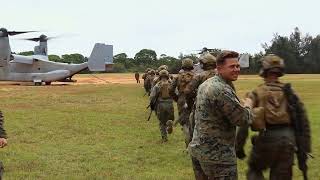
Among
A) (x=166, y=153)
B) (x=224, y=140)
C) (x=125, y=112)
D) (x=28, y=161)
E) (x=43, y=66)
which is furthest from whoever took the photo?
(x=43, y=66)

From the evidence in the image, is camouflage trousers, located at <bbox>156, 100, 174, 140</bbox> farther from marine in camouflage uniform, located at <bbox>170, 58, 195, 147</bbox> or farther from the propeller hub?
the propeller hub

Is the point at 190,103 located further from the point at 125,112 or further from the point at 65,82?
the point at 65,82

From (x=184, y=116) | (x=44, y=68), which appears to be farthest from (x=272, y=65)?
(x=44, y=68)

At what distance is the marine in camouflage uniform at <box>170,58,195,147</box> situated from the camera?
10.6 m

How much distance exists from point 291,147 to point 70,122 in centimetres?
1397

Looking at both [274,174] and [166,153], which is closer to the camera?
[274,174]

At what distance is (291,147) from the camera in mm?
6184

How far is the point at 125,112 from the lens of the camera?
930 inches

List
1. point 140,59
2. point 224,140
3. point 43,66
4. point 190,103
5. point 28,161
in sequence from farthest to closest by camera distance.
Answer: point 140,59 → point 43,66 → point 28,161 → point 190,103 → point 224,140

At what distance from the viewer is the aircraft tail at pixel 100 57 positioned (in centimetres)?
5747

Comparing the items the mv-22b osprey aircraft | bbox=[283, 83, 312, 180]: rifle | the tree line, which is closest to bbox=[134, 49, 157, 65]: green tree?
the tree line

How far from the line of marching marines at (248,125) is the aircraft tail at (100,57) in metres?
51.3

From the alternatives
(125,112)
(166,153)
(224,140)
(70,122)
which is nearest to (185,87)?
(166,153)

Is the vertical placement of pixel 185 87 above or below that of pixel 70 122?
above
